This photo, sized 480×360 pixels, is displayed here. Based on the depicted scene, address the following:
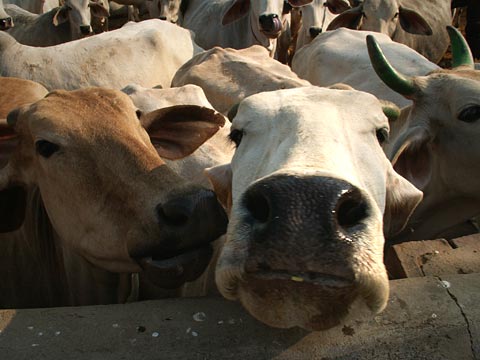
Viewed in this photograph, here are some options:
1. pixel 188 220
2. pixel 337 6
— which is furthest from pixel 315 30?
pixel 188 220

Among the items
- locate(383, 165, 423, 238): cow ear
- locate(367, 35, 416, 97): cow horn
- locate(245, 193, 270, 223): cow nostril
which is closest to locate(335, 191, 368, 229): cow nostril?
locate(245, 193, 270, 223): cow nostril

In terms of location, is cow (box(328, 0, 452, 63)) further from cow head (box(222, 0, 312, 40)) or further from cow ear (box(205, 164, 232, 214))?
cow ear (box(205, 164, 232, 214))

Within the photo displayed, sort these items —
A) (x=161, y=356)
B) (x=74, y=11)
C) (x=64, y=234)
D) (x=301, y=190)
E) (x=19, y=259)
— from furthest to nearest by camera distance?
(x=74, y=11), (x=19, y=259), (x=64, y=234), (x=161, y=356), (x=301, y=190)

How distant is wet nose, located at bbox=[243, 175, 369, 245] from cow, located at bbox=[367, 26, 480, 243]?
1821 millimetres

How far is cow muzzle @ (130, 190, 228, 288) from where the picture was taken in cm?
246

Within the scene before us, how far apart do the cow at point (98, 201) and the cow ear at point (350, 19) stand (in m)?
5.07

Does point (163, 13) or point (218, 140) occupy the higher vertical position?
point (218, 140)

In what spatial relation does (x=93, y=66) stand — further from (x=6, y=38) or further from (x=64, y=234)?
(x=64, y=234)

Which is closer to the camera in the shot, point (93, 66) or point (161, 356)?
point (161, 356)

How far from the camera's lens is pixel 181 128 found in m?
3.42

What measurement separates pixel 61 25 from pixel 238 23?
3.69 meters

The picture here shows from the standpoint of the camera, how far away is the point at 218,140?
4047mm

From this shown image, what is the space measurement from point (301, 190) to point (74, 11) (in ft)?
32.1

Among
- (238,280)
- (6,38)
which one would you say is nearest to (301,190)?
(238,280)
